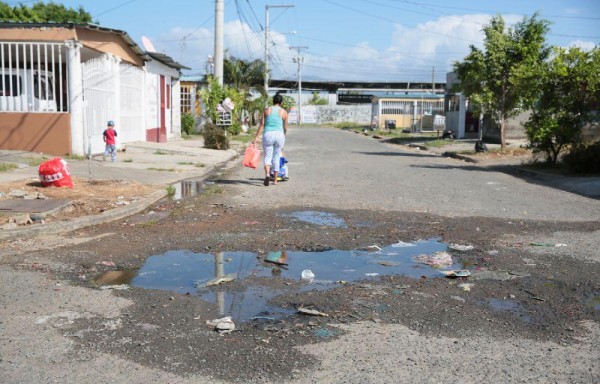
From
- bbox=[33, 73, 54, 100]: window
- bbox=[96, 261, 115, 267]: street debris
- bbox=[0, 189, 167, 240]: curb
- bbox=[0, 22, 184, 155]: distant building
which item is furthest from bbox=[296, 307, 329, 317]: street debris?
bbox=[33, 73, 54, 100]: window

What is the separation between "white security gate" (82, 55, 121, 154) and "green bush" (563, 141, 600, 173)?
12476 mm

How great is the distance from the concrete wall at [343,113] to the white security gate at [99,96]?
65.8 meters

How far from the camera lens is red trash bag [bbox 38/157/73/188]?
10.4 meters

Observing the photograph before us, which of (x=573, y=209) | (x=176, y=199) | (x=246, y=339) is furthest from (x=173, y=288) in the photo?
(x=573, y=209)

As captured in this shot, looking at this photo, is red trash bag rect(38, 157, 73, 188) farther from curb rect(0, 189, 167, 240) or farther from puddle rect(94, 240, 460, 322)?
puddle rect(94, 240, 460, 322)

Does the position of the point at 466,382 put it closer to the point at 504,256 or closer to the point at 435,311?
the point at 435,311

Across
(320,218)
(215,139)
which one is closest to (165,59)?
(215,139)

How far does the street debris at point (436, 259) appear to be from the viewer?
252 inches

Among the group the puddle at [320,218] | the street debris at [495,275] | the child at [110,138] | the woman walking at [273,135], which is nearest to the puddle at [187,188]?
the woman walking at [273,135]

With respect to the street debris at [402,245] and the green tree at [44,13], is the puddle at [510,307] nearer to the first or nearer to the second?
the street debris at [402,245]

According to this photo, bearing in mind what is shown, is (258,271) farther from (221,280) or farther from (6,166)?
(6,166)

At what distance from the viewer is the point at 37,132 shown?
52.4ft

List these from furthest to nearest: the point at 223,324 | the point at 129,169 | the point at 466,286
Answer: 1. the point at 129,169
2. the point at 466,286
3. the point at 223,324

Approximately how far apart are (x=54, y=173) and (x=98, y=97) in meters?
8.06
